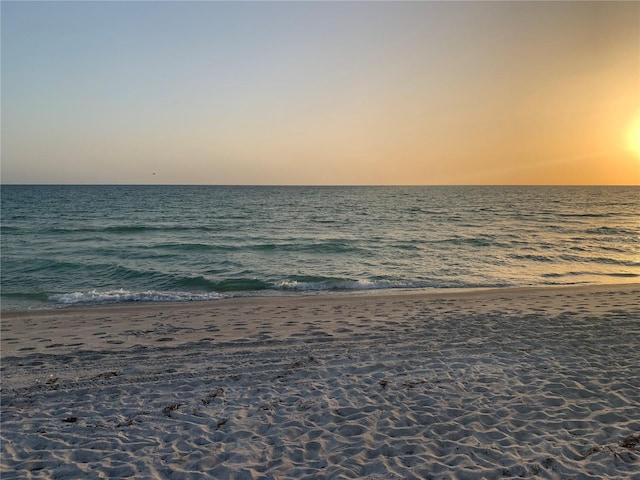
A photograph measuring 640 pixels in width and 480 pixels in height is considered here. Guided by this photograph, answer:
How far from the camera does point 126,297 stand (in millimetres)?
13844

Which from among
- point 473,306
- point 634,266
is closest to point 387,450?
point 473,306

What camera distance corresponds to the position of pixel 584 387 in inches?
238

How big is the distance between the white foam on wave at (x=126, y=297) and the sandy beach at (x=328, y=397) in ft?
10.8

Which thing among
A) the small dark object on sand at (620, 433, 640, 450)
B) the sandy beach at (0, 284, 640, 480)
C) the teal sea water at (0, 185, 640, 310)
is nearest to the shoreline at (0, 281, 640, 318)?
the teal sea water at (0, 185, 640, 310)

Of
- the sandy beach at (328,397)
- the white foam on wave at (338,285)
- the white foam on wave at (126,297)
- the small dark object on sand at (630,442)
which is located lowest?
the white foam on wave at (126,297)

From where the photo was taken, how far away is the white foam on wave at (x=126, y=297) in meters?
13.7

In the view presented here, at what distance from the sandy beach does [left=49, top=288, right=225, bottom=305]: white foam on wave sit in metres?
3.29

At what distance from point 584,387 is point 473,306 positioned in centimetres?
554

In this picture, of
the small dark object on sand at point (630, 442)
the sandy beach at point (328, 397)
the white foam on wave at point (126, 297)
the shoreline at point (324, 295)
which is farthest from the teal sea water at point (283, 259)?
the small dark object on sand at point (630, 442)

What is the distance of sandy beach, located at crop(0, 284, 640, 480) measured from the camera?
4500mm

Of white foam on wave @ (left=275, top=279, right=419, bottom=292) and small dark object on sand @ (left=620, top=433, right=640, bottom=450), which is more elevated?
small dark object on sand @ (left=620, top=433, right=640, bottom=450)

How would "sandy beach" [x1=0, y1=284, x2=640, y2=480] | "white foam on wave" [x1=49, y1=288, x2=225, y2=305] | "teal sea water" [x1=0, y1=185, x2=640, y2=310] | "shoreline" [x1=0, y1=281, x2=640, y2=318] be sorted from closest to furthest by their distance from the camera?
"sandy beach" [x1=0, y1=284, x2=640, y2=480], "shoreline" [x1=0, y1=281, x2=640, y2=318], "white foam on wave" [x1=49, y1=288, x2=225, y2=305], "teal sea water" [x1=0, y1=185, x2=640, y2=310]

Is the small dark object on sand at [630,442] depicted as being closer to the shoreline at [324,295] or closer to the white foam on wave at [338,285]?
the shoreline at [324,295]

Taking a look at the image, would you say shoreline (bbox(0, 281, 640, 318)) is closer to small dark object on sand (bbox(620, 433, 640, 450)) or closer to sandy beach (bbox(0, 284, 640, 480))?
sandy beach (bbox(0, 284, 640, 480))
